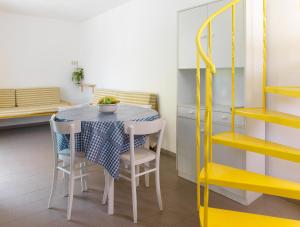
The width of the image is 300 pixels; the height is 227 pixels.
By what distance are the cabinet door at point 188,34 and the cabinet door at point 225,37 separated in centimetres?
17

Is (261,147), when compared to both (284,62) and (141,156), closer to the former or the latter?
(141,156)

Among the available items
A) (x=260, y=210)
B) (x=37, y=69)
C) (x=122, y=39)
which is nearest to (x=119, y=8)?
(x=122, y=39)

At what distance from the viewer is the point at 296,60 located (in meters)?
2.52

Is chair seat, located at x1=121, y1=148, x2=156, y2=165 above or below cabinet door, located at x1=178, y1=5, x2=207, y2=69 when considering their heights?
below

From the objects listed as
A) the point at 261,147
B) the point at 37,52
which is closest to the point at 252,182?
the point at 261,147

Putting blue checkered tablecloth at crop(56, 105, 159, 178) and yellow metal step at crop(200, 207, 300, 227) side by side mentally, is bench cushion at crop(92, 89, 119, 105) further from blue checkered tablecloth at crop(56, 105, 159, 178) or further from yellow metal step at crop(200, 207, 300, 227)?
yellow metal step at crop(200, 207, 300, 227)

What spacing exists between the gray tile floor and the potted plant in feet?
12.0

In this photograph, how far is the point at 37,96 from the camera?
655cm

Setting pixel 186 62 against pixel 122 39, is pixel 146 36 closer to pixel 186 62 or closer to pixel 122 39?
pixel 122 39

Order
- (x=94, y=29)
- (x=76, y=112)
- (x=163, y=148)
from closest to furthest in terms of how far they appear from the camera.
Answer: (x=76, y=112) → (x=163, y=148) → (x=94, y=29)

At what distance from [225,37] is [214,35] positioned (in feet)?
0.49

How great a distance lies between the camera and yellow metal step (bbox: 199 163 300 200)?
1.58m

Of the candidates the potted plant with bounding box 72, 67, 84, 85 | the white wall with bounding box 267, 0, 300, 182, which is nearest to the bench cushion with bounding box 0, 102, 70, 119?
the potted plant with bounding box 72, 67, 84, 85

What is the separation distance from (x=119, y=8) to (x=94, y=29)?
129cm
